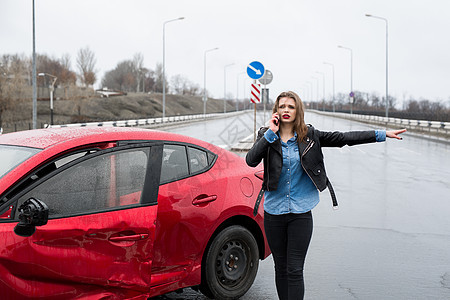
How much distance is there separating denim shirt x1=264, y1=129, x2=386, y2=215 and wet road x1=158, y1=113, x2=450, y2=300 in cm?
127

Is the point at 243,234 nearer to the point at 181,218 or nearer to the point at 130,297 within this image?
the point at 181,218

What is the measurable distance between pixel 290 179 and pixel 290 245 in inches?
19.1

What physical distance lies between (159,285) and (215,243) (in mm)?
652

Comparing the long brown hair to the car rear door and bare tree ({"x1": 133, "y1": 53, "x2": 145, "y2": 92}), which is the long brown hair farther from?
bare tree ({"x1": 133, "y1": 53, "x2": 145, "y2": 92})

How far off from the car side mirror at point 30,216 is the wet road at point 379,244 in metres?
1.86

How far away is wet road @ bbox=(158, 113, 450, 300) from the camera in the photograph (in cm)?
481

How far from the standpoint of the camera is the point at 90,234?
3.10m

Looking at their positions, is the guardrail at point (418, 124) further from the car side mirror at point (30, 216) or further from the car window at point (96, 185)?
the car side mirror at point (30, 216)

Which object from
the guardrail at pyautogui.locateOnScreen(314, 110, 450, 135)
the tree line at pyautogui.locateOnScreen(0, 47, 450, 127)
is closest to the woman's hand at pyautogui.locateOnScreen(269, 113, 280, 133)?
the guardrail at pyautogui.locateOnScreen(314, 110, 450, 135)

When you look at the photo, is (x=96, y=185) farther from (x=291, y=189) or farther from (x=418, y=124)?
(x=418, y=124)

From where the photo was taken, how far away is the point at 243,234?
4.34 metres

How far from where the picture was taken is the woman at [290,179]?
3.61 meters

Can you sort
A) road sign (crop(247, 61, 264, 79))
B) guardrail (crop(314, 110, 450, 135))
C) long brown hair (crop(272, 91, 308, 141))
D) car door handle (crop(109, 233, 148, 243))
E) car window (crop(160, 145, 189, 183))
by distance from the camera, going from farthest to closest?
1. guardrail (crop(314, 110, 450, 135))
2. road sign (crop(247, 61, 264, 79))
3. car window (crop(160, 145, 189, 183))
4. long brown hair (crop(272, 91, 308, 141))
5. car door handle (crop(109, 233, 148, 243))

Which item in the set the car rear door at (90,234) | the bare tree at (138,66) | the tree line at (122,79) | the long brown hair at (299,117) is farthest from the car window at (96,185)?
the bare tree at (138,66)
